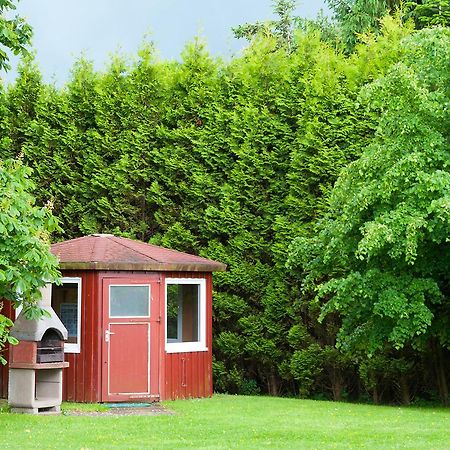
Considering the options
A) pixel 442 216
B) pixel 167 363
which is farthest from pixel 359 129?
pixel 167 363

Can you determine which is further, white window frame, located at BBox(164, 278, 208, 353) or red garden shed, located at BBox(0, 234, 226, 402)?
Answer: white window frame, located at BBox(164, 278, 208, 353)

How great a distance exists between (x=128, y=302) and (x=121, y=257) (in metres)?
0.62

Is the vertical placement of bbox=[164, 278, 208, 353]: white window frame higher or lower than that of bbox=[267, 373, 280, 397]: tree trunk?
higher

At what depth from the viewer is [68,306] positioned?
13008 millimetres

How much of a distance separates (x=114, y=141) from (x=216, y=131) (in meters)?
1.80

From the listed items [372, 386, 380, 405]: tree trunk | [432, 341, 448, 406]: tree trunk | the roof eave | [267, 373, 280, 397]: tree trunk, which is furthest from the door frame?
[432, 341, 448, 406]: tree trunk

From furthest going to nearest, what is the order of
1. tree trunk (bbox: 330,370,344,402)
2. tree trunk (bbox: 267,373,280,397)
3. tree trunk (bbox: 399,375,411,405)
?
tree trunk (bbox: 267,373,280,397) < tree trunk (bbox: 330,370,344,402) < tree trunk (bbox: 399,375,411,405)

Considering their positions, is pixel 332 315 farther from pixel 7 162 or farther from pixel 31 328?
pixel 7 162

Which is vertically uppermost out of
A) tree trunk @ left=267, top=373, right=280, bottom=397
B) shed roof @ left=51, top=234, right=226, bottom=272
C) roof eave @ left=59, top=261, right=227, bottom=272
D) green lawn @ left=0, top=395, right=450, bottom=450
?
shed roof @ left=51, top=234, right=226, bottom=272

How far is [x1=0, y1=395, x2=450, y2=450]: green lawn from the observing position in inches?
353

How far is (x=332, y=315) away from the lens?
14.1 meters

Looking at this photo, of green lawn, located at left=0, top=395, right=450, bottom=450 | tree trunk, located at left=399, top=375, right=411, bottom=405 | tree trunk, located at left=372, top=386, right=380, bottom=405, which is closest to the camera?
green lawn, located at left=0, top=395, right=450, bottom=450

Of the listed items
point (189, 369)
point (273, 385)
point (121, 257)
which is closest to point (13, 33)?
point (121, 257)

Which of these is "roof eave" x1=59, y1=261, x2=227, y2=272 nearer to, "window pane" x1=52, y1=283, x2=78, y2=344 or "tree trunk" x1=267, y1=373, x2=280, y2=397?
"window pane" x1=52, y1=283, x2=78, y2=344
